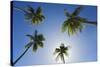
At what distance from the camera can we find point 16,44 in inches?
88.5

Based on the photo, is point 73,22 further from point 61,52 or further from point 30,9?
point 30,9

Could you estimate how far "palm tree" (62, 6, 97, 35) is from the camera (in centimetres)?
247

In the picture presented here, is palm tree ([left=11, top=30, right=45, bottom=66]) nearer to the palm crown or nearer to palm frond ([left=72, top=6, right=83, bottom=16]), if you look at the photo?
the palm crown

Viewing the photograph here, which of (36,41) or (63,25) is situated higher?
(63,25)

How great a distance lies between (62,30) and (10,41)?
2.09ft

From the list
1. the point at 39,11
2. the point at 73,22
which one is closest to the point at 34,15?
the point at 39,11

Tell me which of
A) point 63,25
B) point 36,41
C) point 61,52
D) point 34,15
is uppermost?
point 34,15

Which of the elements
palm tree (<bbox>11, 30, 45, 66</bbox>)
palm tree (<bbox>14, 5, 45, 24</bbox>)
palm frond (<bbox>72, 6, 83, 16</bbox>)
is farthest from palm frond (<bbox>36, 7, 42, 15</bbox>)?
palm frond (<bbox>72, 6, 83, 16</bbox>)

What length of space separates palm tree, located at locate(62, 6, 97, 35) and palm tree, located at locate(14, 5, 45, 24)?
0.30 m

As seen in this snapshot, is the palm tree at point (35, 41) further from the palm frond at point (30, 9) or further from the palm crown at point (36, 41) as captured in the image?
the palm frond at point (30, 9)

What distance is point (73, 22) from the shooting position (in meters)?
2.51

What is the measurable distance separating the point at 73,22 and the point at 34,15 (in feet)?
1.65

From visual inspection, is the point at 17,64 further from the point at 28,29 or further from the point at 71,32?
the point at 71,32
